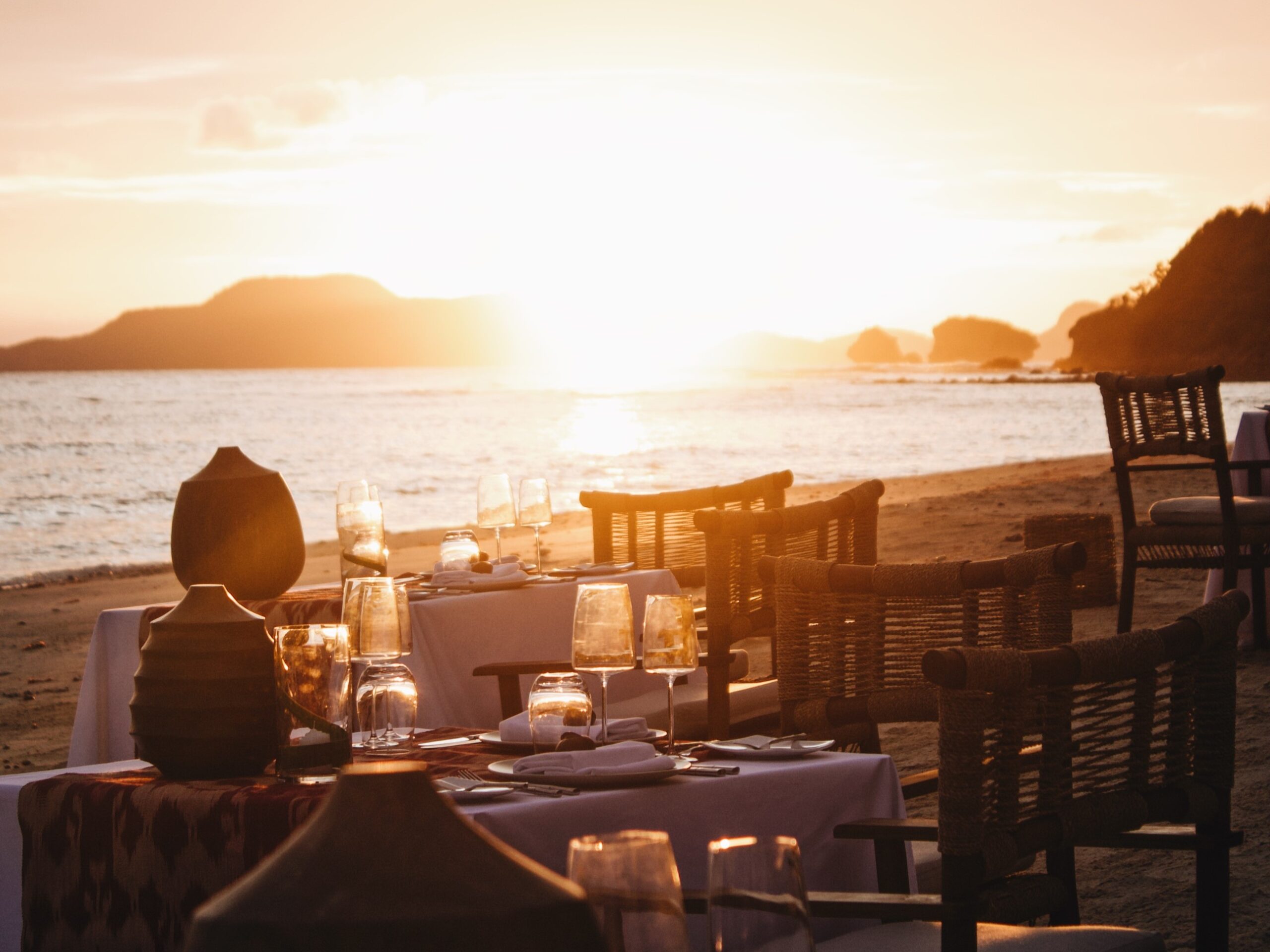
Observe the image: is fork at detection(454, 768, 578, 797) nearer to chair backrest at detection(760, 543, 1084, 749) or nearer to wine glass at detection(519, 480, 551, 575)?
chair backrest at detection(760, 543, 1084, 749)

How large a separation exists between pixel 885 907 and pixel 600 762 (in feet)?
1.61

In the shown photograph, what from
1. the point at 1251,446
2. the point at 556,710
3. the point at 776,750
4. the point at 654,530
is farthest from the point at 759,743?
the point at 1251,446

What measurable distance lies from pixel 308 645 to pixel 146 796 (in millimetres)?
344

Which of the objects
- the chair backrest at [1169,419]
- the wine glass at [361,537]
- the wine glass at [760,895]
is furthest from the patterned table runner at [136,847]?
the chair backrest at [1169,419]

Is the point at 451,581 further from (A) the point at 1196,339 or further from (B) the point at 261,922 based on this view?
(A) the point at 1196,339

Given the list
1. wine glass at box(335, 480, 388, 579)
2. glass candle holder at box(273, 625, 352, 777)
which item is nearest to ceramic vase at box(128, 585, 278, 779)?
glass candle holder at box(273, 625, 352, 777)

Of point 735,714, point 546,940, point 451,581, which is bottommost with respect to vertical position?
point 735,714

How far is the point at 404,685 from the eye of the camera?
2623mm

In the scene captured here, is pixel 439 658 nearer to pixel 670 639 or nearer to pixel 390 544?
pixel 670 639

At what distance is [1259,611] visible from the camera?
6.66 m

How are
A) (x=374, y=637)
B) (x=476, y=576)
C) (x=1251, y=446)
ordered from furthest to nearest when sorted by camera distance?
(x=1251, y=446) → (x=476, y=576) → (x=374, y=637)

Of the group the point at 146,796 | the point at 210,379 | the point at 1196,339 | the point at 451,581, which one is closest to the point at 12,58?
the point at 451,581

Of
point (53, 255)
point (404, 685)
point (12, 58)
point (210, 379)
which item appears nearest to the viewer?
point (404, 685)

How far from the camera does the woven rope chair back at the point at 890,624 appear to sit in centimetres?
305
